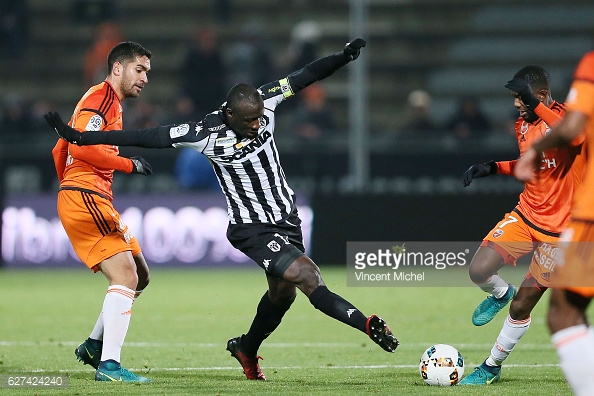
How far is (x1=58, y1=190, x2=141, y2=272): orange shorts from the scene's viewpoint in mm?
6793

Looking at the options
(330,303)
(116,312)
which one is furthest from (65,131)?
(330,303)

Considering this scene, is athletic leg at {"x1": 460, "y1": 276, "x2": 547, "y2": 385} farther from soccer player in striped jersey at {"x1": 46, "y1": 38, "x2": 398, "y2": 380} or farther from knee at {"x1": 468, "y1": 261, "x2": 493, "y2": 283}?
soccer player in striped jersey at {"x1": 46, "y1": 38, "x2": 398, "y2": 380}

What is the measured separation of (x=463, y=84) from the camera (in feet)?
68.9

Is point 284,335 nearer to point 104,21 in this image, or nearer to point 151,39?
point 104,21

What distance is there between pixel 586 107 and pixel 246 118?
246 cm

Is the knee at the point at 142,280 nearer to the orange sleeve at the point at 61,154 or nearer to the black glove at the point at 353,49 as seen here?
the orange sleeve at the point at 61,154

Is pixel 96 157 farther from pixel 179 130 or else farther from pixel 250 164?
pixel 250 164

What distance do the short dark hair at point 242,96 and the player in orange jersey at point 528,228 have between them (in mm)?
1621

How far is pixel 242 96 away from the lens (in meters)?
6.36

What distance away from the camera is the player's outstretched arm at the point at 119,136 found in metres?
6.23

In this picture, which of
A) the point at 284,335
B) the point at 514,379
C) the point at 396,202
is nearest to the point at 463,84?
the point at 396,202

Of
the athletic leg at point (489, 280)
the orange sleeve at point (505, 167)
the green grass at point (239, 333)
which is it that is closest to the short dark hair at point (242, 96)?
the green grass at point (239, 333)

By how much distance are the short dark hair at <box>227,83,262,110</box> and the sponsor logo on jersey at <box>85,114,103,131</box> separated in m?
0.93

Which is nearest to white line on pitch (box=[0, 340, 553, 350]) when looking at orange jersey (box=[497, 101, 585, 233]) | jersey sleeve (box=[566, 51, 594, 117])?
orange jersey (box=[497, 101, 585, 233])
